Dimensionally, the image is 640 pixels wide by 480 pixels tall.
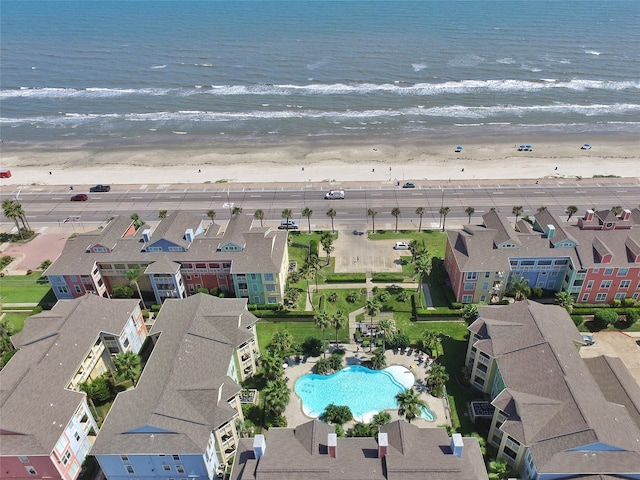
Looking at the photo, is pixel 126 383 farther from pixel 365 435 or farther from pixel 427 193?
pixel 427 193

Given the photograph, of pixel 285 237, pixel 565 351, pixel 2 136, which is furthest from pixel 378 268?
pixel 2 136

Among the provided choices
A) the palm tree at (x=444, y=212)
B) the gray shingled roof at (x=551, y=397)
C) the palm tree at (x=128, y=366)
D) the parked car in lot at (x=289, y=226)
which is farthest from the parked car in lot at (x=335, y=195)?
the palm tree at (x=128, y=366)

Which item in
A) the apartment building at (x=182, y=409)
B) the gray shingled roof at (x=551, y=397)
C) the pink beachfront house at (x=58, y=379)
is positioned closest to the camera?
the gray shingled roof at (x=551, y=397)

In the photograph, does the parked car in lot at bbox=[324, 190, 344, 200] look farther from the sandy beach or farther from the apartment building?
the apartment building

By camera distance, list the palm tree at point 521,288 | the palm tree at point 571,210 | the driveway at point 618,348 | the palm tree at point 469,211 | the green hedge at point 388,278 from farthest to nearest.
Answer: the palm tree at point 469,211
the palm tree at point 571,210
the green hedge at point 388,278
the palm tree at point 521,288
the driveway at point 618,348

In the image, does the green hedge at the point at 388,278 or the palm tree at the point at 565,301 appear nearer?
the palm tree at the point at 565,301

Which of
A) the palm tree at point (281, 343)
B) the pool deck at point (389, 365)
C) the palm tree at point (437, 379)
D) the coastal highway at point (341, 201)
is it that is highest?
the palm tree at point (281, 343)

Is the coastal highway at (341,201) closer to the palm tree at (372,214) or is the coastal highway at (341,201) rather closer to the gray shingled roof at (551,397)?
the palm tree at (372,214)
